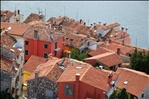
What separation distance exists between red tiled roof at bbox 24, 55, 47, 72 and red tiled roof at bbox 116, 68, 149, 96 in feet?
15.9

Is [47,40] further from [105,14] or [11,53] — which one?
[105,14]

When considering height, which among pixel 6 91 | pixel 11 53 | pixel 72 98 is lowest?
pixel 72 98

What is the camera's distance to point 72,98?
1684cm

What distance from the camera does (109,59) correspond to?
24219 mm

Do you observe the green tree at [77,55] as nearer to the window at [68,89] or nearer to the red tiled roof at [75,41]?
the red tiled roof at [75,41]

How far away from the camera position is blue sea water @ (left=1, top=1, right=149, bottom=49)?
4053 cm

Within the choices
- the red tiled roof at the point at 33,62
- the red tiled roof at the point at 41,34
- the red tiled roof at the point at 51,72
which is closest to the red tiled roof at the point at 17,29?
the red tiled roof at the point at 41,34

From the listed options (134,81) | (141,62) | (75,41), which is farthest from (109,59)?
(134,81)

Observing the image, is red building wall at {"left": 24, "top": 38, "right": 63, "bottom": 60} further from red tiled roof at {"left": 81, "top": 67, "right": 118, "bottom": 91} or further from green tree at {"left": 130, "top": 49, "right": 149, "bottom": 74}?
red tiled roof at {"left": 81, "top": 67, "right": 118, "bottom": 91}

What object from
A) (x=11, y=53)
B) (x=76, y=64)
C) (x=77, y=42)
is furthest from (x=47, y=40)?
(x=11, y=53)

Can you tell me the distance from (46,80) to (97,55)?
789 centimetres

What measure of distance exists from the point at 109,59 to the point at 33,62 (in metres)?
4.63

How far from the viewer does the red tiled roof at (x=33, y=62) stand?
2198 cm

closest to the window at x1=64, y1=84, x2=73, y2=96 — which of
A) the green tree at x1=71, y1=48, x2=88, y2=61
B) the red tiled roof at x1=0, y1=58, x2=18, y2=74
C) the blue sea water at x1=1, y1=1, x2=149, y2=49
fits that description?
the red tiled roof at x1=0, y1=58, x2=18, y2=74
